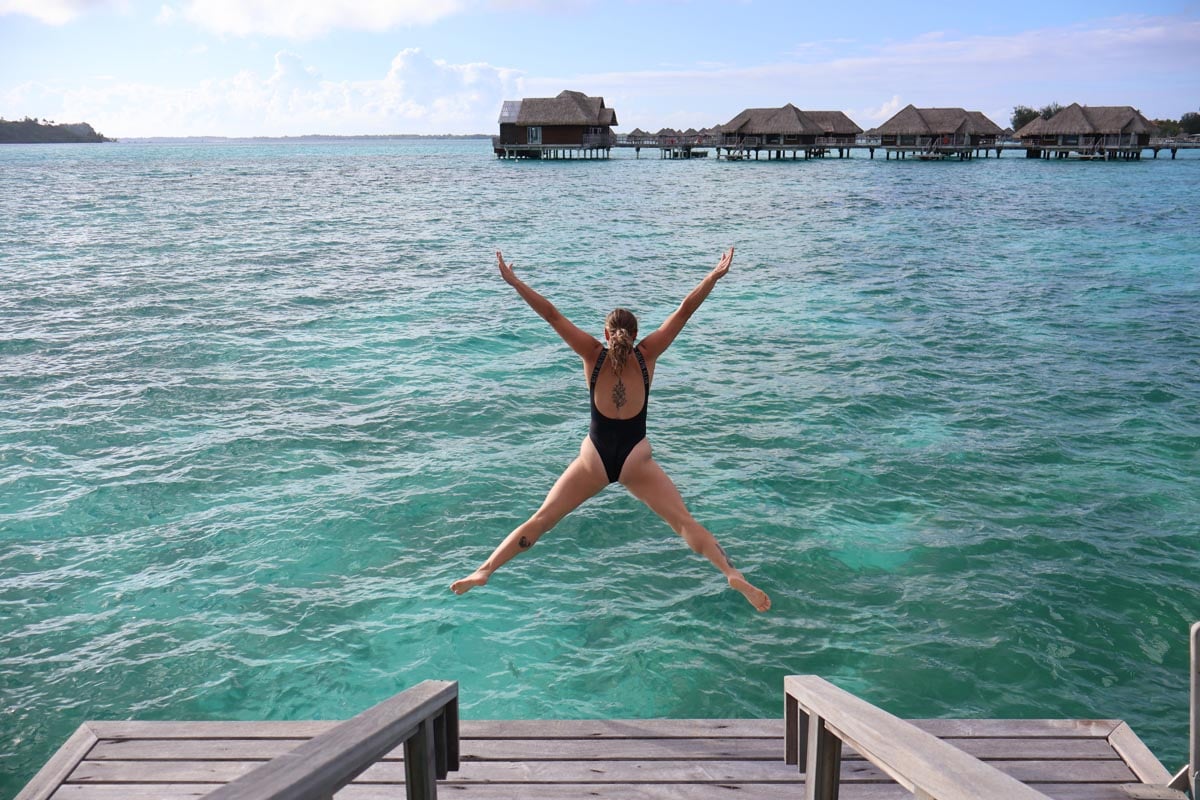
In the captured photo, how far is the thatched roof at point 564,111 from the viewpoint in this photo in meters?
99.8

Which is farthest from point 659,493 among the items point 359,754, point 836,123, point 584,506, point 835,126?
point 836,123

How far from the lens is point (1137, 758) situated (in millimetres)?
5062

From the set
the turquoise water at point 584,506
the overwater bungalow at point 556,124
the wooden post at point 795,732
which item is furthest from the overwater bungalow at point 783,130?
the wooden post at point 795,732

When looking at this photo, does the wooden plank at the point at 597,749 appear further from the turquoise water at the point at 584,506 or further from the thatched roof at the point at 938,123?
the thatched roof at the point at 938,123

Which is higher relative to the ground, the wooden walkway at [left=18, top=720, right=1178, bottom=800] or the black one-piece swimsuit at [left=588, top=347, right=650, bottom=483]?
the black one-piece swimsuit at [left=588, top=347, right=650, bottom=483]

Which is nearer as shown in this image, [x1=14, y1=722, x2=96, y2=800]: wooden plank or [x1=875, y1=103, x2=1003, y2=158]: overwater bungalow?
[x1=14, y1=722, x2=96, y2=800]: wooden plank

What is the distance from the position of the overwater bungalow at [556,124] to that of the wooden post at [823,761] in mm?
101589

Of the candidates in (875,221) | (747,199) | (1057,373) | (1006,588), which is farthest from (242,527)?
(747,199)

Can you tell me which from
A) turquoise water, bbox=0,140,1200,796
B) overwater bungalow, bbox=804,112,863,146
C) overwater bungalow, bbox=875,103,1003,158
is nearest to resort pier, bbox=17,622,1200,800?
turquoise water, bbox=0,140,1200,796

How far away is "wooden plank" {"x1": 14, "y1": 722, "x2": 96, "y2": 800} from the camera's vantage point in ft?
15.7

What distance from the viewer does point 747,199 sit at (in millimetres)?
60000

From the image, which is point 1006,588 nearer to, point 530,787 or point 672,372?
point 530,787

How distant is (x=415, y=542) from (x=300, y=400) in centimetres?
679

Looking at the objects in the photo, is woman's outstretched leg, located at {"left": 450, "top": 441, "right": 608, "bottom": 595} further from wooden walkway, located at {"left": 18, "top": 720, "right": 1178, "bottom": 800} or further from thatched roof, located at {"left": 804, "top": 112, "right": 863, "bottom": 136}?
thatched roof, located at {"left": 804, "top": 112, "right": 863, "bottom": 136}
